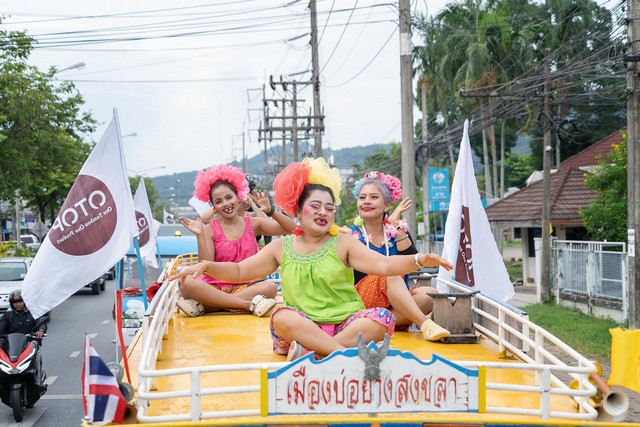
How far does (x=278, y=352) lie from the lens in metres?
5.66

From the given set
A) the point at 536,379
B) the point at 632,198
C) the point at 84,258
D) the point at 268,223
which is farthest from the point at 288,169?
the point at 632,198

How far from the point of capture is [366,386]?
410 cm

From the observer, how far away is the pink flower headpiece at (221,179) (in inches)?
307

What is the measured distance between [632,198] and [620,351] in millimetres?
10445

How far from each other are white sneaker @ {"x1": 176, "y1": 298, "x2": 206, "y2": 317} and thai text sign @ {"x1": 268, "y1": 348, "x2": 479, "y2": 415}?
12.3 ft

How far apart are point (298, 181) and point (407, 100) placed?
10.3 m

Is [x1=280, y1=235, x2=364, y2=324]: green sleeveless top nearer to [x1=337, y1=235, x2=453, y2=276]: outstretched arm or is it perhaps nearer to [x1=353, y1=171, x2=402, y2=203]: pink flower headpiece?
[x1=337, y1=235, x2=453, y2=276]: outstretched arm

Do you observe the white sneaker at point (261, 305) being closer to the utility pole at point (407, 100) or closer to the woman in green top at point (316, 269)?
the woman in green top at point (316, 269)

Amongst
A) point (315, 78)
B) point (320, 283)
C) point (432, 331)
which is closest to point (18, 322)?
point (432, 331)

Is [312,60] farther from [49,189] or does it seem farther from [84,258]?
[84,258]

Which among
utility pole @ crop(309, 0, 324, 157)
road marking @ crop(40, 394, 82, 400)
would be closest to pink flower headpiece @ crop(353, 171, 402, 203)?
road marking @ crop(40, 394, 82, 400)

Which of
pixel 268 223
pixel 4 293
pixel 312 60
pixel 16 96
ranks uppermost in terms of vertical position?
pixel 312 60

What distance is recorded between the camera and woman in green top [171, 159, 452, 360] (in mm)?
5199

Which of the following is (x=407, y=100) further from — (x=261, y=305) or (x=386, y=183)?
(x=386, y=183)
